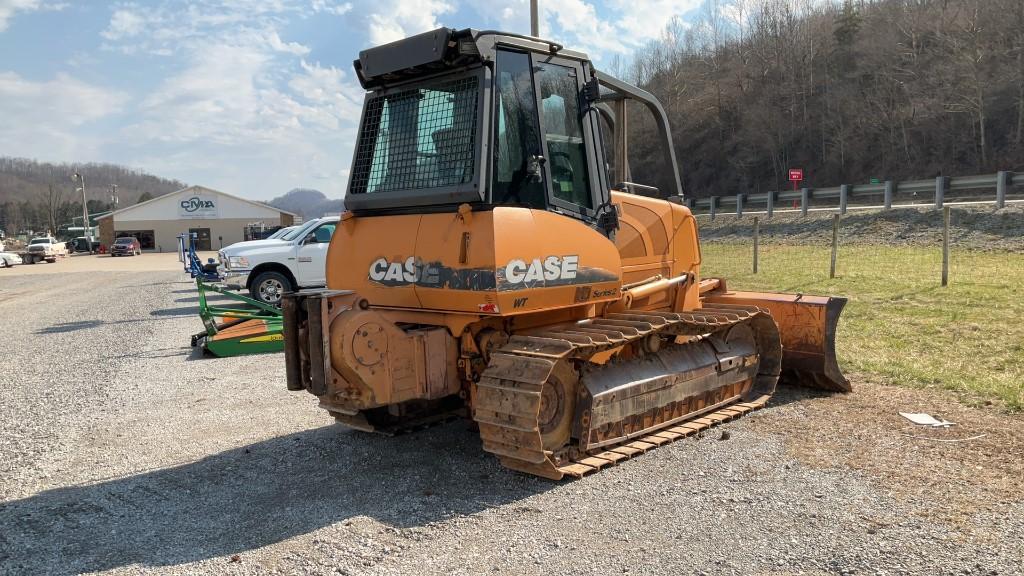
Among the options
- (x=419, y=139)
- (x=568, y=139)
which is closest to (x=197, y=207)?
(x=419, y=139)

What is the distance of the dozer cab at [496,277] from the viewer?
507cm

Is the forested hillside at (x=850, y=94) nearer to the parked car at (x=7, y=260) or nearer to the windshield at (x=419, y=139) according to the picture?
the windshield at (x=419, y=139)

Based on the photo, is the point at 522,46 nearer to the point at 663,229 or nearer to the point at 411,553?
the point at 663,229

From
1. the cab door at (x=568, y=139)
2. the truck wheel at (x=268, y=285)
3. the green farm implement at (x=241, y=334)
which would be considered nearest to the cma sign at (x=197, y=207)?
the truck wheel at (x=268, y=285)

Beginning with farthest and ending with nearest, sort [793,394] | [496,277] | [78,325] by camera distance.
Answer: [78,325]
[793,394]
[496,277]

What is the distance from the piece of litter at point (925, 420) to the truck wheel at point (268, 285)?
12.7 m

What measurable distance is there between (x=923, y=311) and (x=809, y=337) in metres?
4.91

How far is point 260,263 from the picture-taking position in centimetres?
1590

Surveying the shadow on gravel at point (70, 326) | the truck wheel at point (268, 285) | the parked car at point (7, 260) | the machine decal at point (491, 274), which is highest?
the machine decal at point (491, 274)

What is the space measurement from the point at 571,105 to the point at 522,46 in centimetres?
63

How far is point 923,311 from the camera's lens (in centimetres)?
1130

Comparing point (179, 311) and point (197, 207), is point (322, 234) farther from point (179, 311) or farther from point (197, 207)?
point (197, 207)

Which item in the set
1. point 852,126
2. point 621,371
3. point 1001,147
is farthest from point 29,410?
point 852,126

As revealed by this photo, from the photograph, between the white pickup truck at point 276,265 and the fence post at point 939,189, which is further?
the fence post at point 939,189
